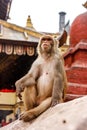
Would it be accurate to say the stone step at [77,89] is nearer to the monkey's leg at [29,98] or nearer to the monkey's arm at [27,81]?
the monkey's arm at [27,81]

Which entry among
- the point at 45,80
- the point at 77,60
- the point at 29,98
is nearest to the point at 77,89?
the point at 77,60

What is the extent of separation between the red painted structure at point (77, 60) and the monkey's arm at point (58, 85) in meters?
3.04

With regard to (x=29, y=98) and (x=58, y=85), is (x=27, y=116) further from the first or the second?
(x=58, y=85)

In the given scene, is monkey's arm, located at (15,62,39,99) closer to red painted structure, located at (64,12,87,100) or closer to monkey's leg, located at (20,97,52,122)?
monkey's leg, located at (20,97,52,122)

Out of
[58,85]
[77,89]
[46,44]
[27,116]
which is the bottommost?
[77,89]

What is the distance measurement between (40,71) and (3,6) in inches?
646

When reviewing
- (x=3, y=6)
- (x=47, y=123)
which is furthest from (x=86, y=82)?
(x=3, y=6)

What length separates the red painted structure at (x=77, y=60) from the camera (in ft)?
29.0

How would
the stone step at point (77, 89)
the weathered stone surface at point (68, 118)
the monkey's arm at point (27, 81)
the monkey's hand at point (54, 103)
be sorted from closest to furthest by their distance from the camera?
1. the weathered stone surface at point (68, 118)
2. the monkey's hand at point (54, 103)
3. the monkey's arm at point (27, 81)
4. the stone step at point (77, 89)

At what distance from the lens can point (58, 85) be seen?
5.28 m

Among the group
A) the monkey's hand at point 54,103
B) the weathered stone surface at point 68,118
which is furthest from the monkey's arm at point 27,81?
the weathered stone surface at point 68,118

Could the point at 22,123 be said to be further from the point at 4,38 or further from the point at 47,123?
the point at 4,38

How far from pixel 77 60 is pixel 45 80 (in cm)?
419

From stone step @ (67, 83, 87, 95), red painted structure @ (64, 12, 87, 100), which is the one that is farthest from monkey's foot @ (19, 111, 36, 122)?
stone step @ (67, 83, 87, 95)
